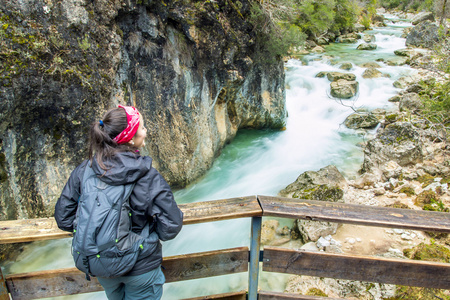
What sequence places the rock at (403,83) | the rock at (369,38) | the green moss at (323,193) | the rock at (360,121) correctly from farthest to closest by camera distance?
the rock at (369,38)
the rock at (403,83)
the rock at (360,121)
the green moss at (323,193)

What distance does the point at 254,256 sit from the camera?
2285 millimetres

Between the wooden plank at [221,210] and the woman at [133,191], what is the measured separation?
10.2 inches

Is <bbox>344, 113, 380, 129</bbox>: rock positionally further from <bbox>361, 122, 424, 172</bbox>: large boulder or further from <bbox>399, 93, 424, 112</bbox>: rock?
<bbox>361, 122, 424, 172</bbox>: large boulder

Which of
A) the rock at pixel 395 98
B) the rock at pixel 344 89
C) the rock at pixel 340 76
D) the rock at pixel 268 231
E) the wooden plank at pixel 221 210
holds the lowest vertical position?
the rock at pixel 268 231

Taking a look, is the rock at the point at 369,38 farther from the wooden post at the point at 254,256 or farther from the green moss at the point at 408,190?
the wooden post at the point at 254,256

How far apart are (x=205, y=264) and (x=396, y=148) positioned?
23.2 ft

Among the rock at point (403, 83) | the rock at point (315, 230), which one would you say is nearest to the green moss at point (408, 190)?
the rock at point (315, 230)

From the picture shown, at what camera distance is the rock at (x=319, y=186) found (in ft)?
19.9

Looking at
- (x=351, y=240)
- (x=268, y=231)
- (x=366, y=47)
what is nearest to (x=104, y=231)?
(x=268, y=231)

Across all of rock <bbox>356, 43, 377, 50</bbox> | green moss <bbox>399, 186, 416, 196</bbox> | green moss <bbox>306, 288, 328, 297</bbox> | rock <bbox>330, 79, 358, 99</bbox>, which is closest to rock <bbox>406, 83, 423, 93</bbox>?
rock <bbox>330, 79, 358, 99</bbox>

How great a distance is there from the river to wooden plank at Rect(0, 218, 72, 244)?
2.64 metres

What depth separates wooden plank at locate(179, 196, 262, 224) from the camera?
208cm

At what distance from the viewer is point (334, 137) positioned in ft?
34.9

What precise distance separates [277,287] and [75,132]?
4074 millimetres
